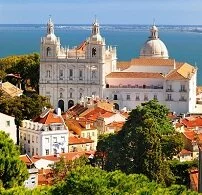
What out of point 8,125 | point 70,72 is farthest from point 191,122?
point 70,72

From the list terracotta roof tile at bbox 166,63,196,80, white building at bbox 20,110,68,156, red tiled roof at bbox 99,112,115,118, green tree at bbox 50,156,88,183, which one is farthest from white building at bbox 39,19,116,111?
green tree at bbox 50,156,88,183

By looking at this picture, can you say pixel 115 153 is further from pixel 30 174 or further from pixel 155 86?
pixel 155 86

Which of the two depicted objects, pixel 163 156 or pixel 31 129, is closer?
pixel 163 156

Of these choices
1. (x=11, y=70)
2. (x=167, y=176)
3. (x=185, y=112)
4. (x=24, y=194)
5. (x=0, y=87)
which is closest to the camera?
(x=24, y=194)

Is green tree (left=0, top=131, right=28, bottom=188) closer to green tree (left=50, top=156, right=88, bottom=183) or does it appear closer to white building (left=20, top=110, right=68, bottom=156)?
green tree (left=50, top=156, right=88, bottom=183)

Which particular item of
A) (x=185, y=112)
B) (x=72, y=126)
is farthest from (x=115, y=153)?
(x=185, y=112)

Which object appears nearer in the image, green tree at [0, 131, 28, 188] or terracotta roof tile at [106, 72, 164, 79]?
green tree at [0, 131, 28, 188]

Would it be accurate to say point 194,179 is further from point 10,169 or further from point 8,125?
point 8,125

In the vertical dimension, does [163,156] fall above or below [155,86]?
below
